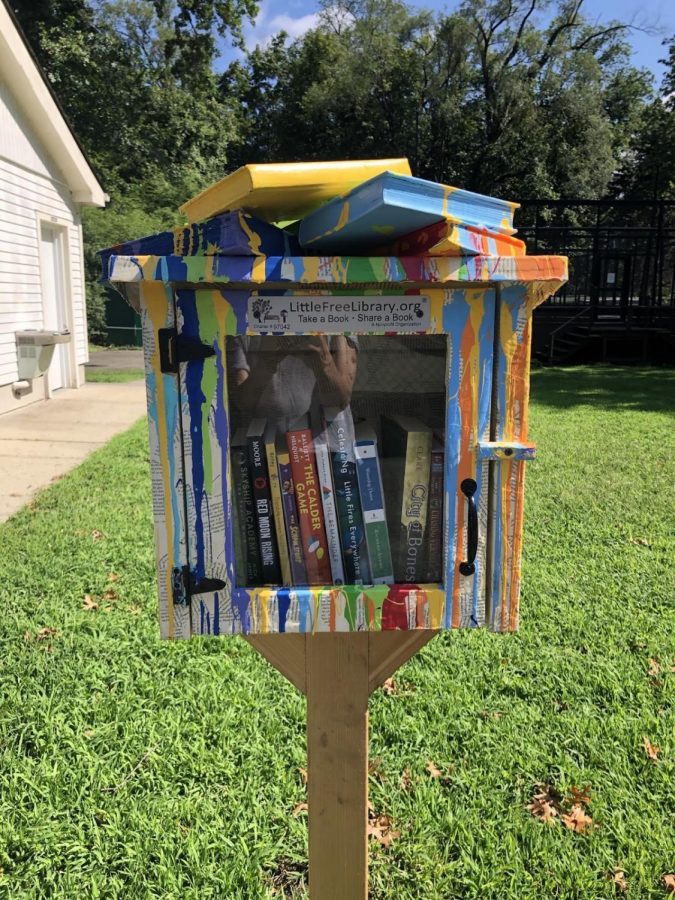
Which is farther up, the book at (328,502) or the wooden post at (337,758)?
the book at (328,502)

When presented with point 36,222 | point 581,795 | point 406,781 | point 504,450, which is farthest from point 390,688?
point 36,222

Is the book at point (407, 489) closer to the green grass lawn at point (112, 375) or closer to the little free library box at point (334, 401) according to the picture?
the little free library box at point (334, 401)

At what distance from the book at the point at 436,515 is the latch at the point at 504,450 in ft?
0.24

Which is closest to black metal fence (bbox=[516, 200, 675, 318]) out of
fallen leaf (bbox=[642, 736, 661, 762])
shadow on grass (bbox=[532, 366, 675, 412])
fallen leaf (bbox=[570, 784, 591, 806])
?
shadow on grass (bbox=[532, 366, 675, 412])

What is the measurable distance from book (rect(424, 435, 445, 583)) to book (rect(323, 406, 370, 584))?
0.41ft

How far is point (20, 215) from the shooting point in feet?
31.3

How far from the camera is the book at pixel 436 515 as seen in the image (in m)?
1.34

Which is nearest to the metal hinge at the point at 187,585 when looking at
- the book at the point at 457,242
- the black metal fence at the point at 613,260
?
the book at the point at 457,242

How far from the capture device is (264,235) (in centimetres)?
125

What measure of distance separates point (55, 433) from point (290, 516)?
772 centimetres

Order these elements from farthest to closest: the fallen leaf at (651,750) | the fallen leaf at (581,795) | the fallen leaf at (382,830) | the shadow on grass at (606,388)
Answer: the shadow on grass at (606,388) → the fallen leaf at (651,750) → the fallen leaf at (581,795) → the fallen leaf at (382,830)

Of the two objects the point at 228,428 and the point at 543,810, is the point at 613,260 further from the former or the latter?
the point at 228,428

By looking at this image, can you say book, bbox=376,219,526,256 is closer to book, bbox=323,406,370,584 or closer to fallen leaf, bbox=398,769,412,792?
book, bbox=323,406,370,584

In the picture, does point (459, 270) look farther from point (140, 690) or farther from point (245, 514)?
point (140, 690)
